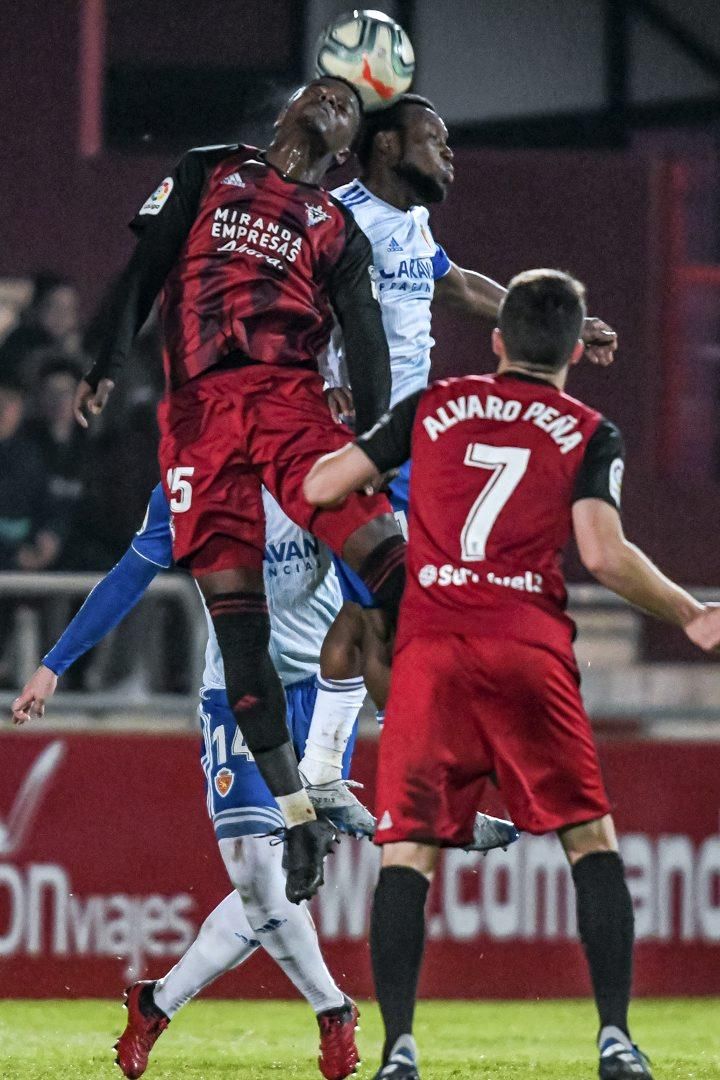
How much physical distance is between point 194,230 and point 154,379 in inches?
174

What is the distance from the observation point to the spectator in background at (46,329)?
10.2 metres

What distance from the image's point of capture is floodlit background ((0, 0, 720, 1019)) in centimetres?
881

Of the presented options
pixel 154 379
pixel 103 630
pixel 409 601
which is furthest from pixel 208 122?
pixel 409 601

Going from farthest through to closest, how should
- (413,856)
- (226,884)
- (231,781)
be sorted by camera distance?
(226,884) < (231,781) < (413,856)

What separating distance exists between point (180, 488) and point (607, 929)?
1.69m

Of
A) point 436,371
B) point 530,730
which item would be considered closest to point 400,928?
point 530,730

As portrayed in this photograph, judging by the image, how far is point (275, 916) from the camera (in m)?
6.34

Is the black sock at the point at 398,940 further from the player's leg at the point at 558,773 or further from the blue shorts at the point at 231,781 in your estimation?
the blue shorts at the point at 231,781

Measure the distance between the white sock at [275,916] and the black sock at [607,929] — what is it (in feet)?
4.43

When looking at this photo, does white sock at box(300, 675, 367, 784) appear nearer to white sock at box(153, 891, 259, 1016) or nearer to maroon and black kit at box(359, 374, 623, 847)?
white sock at box(153, 891, 259, 1016)

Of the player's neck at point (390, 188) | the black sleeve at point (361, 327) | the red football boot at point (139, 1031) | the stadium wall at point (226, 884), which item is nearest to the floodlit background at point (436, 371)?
the stadium wall at point (226, 884)

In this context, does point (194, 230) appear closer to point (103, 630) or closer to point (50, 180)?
point (103, 630)

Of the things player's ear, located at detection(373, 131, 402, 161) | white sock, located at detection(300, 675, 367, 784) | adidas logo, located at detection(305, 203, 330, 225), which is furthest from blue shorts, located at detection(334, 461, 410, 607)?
player's ear, located at detection(373, 131, 402, 161)

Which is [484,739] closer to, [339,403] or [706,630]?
[706,630]
